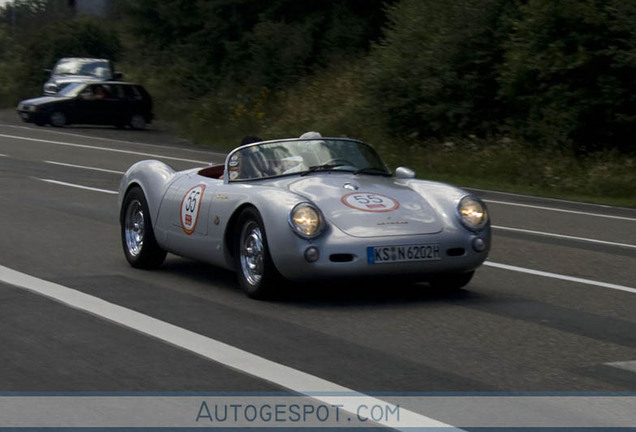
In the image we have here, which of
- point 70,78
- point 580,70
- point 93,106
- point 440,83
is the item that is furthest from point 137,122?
point 580,70

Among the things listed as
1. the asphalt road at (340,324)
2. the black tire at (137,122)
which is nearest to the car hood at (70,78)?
the black tire at (137,122)

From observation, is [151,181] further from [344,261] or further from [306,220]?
[344,261]

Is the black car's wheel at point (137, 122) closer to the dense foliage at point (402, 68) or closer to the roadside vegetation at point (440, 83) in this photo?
the dense foliage at point (402, 68)

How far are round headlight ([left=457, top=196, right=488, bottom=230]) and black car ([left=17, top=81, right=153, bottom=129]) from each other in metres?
29.9

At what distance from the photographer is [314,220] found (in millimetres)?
8914

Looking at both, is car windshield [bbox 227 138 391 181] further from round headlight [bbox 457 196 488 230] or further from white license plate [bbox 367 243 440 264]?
white license plate [bbox 367 243 440 264]

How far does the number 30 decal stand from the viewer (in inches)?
397

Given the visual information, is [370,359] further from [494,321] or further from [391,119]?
[391,119]

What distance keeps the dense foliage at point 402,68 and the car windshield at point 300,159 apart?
13.8 metres

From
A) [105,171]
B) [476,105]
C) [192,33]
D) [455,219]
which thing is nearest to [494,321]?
[455,219]

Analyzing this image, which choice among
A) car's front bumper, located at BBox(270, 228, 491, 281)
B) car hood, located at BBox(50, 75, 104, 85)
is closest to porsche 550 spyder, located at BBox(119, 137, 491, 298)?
car's front bumper, located at BBox(270, 228, 491, 281)

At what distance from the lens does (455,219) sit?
9.27 meters

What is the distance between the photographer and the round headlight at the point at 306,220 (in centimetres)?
885

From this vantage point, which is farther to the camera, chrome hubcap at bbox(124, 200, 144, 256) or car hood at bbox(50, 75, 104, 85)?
car hood at bbox(50, 75, 104, 85)
